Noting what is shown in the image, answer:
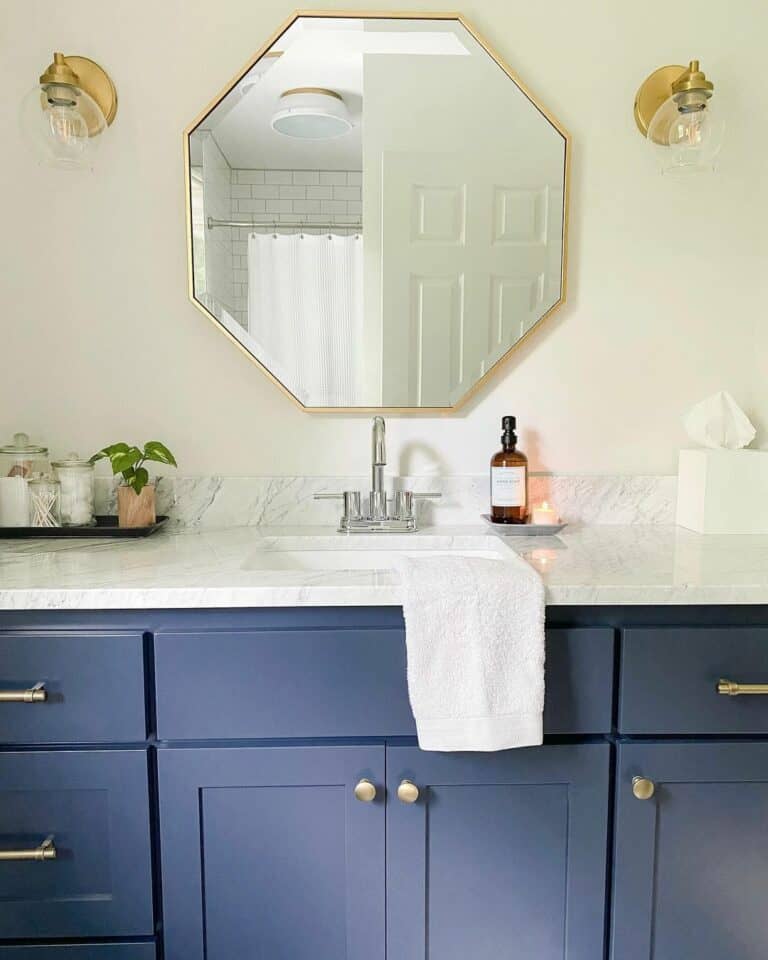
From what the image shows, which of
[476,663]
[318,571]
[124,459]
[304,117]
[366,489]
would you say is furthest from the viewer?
[366,489]

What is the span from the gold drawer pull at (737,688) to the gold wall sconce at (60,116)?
1.58m

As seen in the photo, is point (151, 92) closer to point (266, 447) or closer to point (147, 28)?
point (147, 28)

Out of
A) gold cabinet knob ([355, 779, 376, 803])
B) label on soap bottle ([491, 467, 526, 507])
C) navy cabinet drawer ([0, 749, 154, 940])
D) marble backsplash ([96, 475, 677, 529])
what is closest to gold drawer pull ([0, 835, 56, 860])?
navy cabinet drawer ([0, 749, 154, 940])

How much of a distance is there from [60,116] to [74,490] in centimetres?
77

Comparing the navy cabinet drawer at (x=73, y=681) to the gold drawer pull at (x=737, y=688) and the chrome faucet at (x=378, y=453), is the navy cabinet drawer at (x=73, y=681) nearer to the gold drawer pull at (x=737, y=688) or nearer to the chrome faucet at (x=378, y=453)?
the chrome faucet at (x=378, y=453)

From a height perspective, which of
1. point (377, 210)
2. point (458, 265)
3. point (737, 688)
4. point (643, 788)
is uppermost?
point (377, 210)

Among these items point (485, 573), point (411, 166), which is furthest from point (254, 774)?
point (411, 166)

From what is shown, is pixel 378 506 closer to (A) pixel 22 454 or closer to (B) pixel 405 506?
(B) pixel 405 506

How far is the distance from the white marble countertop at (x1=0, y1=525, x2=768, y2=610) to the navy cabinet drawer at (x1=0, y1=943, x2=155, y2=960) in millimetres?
552

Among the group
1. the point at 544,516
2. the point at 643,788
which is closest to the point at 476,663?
the point at 643,788

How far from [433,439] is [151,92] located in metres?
1.00

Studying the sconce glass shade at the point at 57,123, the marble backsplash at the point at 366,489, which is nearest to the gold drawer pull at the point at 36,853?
the marble backsplash at the point at 366,489

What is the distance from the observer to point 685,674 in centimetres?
108

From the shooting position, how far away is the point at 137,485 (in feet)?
4.72
